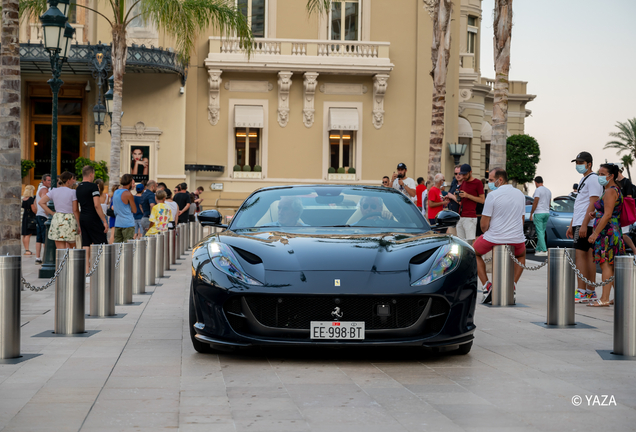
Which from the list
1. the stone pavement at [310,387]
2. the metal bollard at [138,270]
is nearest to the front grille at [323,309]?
the stone pavement at [310,387]

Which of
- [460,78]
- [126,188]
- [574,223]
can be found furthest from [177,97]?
[574,223]

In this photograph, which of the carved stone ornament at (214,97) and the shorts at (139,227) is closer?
the shorts at (139,227)

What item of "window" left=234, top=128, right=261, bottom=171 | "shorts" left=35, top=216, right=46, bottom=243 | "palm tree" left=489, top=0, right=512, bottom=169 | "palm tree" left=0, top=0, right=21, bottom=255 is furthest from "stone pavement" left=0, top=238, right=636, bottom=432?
"window" left=234, top=128, right=261, bottom=171

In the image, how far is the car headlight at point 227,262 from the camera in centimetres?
565

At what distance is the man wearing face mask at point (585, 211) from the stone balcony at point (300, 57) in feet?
→ 78.0

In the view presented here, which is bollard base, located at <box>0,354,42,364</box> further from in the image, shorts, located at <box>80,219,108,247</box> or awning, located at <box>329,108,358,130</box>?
awning, located at <box>329,108,358,130</box>

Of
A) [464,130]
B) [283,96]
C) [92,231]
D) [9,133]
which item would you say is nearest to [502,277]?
[92,231]

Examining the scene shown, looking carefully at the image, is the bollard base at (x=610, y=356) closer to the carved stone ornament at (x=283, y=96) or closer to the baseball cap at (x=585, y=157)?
the baseball cap at (x=585, y=157)

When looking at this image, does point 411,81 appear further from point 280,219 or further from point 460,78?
point 280,219

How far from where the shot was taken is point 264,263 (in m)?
5.73

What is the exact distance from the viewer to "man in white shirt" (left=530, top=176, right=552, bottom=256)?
19609 mm

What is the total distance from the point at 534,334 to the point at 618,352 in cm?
133

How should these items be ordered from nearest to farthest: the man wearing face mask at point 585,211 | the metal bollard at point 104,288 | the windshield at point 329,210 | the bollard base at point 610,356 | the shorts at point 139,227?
the bollard base at point 610,356 < the windshield at point 329,210 < the metal bollard at point 104,288 < the man wearing face mask at point 585,211 < the shorts at point 139,227

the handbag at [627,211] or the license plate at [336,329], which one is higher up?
the handbag at [627,211]
